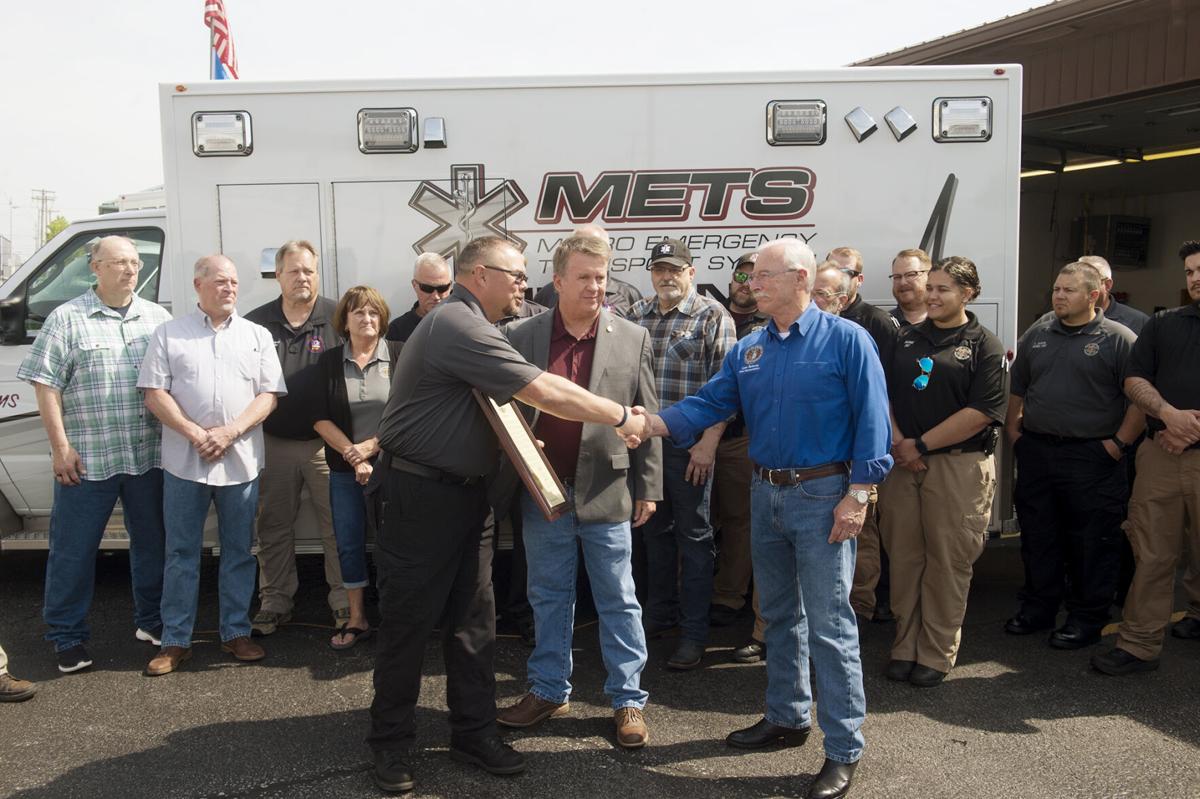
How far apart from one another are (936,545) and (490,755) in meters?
2.20

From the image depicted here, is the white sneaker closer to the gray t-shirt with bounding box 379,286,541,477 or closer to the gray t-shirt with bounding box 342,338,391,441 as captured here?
the gray t-shirt with bounding box 342,338,391,441

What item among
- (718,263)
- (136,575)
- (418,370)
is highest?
(718,263)

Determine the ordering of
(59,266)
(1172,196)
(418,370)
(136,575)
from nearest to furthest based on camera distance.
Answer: (418,370)
(136,575)
(59,266)
(1172,196)

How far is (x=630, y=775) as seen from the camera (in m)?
3.45

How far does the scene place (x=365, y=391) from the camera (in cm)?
468

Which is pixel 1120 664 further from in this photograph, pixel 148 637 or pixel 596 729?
pixel 148 637

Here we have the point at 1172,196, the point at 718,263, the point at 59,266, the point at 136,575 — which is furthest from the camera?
the point at 1172,196

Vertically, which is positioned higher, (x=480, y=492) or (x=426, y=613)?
(x=480, y=492)

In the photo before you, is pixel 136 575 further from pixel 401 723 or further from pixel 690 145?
pixel 690 145

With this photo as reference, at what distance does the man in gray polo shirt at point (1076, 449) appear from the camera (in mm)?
4590

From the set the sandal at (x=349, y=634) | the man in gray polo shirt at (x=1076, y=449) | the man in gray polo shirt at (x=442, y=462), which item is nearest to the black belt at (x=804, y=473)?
the man in gray polo shirt at (x=442, y=462)

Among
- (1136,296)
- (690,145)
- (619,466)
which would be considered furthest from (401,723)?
(1136,296)

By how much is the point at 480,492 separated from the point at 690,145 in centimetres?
237

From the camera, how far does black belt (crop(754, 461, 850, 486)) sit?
3.34 metres
